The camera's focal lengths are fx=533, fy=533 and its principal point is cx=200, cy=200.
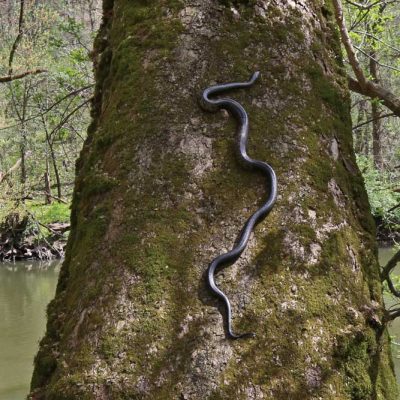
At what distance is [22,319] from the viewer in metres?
10.5

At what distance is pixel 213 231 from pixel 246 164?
0.26m

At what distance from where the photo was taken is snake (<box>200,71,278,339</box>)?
1500 millimetres

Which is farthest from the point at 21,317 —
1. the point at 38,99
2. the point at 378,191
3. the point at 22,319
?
the point at 378,191

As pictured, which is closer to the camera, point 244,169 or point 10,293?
point 244,169

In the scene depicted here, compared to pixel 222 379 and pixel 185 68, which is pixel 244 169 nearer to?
pixel 185 68

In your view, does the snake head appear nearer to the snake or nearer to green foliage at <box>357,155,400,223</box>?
the snake

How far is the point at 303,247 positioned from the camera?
1.65 metres

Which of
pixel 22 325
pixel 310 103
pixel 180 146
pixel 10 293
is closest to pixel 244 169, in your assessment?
pixel 180 146

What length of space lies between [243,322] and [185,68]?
95 cm

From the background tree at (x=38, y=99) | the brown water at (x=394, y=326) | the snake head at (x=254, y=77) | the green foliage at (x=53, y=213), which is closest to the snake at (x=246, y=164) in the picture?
the snake head at (x=254, y=77)

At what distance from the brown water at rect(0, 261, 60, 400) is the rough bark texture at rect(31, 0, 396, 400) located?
3.80 m

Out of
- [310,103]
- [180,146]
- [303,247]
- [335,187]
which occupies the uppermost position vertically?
[310,103]

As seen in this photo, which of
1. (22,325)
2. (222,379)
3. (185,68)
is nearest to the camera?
(222,379)

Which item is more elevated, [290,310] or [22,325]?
[290,310]
